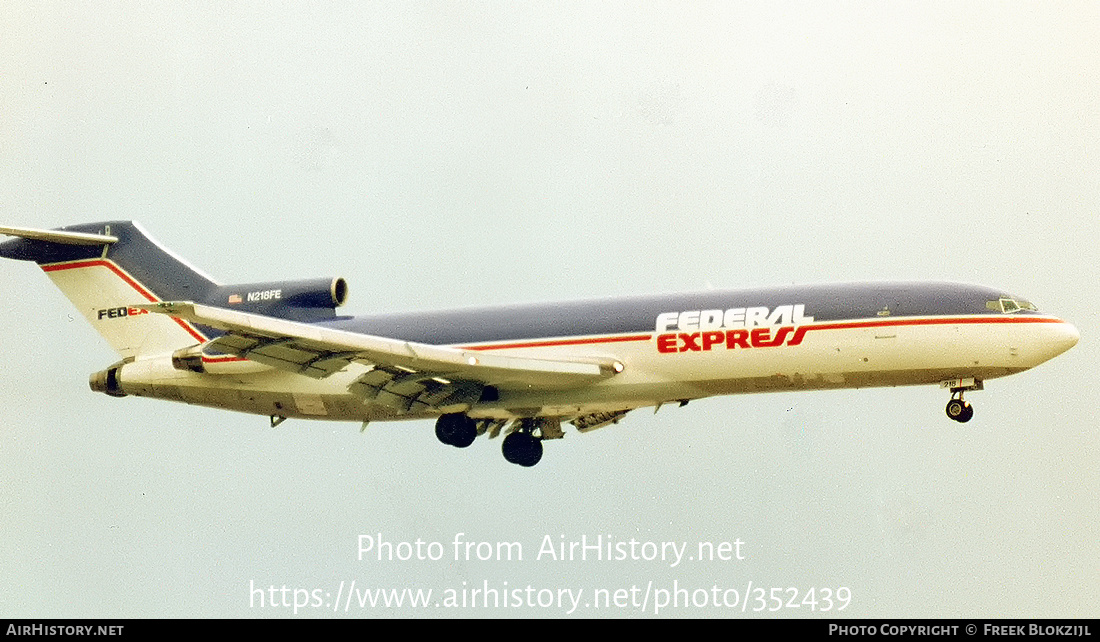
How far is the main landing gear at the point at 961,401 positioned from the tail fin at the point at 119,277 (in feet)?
57.6

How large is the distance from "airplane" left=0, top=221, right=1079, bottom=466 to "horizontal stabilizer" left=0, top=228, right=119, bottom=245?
0.35 m

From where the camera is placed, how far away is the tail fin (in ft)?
128

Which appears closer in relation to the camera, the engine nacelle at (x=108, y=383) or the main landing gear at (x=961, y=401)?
the main landing gear at (x=961, y=401)

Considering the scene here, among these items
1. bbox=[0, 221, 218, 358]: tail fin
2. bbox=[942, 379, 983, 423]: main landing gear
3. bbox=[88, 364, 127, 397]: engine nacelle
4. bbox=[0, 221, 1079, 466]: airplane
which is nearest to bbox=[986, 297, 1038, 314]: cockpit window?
bbox=[0, 221, 1079, 466]: airplane

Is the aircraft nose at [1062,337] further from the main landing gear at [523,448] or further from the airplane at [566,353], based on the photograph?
the main landing gear at [523,448]

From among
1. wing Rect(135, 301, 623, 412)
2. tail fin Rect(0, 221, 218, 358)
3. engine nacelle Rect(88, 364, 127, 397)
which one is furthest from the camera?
tail fin Rect(0, 221, 218, 358)

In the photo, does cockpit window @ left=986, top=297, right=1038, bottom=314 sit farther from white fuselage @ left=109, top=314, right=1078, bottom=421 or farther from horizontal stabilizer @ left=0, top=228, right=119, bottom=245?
horizontal stabilizer @ left=0, top=228, right=119, bottom=245

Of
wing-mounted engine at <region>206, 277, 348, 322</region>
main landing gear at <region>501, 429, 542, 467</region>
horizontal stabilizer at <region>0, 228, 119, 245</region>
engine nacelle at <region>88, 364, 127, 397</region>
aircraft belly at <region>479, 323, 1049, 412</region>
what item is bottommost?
main landing gear at <region>501, 429, 542, 467</region>

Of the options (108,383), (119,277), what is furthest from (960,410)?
(119,277)

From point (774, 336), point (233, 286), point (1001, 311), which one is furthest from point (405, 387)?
point (1001, 311)

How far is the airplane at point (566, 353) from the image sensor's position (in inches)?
1320

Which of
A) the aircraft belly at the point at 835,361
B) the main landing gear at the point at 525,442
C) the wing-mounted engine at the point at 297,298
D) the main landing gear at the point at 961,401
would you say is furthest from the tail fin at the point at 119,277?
the main landing gear at the point at 961,401

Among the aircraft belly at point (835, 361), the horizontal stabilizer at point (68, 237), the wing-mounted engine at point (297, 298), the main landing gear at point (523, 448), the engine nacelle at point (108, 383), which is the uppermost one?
the horizontal stabilizer at point (68, 237)

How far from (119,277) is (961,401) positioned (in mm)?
20314
